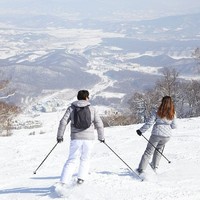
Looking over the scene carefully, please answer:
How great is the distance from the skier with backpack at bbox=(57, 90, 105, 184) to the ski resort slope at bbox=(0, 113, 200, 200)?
0.31m

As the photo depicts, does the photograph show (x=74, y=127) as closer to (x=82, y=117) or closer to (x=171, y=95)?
(x=82, y=117)

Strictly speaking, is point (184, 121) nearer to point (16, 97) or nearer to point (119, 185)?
point (119, 185)

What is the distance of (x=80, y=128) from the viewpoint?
6977mm

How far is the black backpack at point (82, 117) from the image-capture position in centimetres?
689

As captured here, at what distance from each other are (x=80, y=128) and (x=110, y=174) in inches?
69.3

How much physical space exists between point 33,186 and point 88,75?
17259cm

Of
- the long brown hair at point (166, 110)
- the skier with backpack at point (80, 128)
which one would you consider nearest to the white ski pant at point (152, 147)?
the long brown hair at point (166, 110)

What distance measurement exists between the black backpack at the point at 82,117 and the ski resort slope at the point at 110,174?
3.55 ft

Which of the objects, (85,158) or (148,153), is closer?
(85,158)

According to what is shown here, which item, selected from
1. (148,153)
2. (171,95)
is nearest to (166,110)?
(148,153)

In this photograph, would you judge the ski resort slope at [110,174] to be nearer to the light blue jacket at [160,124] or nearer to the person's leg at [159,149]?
the person's leg at [159,149]

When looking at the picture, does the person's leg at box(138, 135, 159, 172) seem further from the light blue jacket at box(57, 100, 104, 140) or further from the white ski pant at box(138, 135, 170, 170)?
the light blue jacket at box(57, 100, 104, 140)

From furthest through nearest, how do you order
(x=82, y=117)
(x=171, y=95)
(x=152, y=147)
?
1. (x=171, y=95)
2. (x=152, y=147)
3. (x=82, y=117)

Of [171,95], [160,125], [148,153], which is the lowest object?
[171,95]
